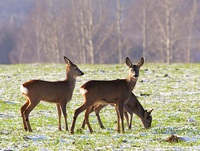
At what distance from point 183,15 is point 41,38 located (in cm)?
1871

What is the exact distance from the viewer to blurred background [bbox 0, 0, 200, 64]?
53.0 meters

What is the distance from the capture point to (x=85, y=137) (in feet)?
36.0

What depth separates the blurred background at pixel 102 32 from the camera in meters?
53.0

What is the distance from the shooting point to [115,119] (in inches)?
578

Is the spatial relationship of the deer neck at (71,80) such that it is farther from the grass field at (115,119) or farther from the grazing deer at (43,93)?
the grass field at (115,119)

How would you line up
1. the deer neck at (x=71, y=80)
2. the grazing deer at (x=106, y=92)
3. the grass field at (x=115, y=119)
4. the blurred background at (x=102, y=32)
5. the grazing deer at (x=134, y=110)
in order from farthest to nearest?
the blurred background at (x=102, y=32) < the grazing deer at (x=134, y=110) < the deer neck at (x=71, y=80) < the grazing deer at (x=106, y=92) < the grass field at (x=115, y=119)

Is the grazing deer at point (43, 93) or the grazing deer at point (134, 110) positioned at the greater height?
the grazing deer at point (43, 93)

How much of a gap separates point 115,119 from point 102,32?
49.6m

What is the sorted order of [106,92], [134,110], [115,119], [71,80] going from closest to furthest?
[106,92]
[71,80]
[134,110]
[115,119]

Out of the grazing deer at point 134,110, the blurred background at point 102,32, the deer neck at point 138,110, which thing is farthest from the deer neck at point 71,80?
the blurred background at point 102,32

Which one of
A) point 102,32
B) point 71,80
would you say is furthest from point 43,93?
point 102,32

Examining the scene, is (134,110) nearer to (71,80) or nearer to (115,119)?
(115,119)

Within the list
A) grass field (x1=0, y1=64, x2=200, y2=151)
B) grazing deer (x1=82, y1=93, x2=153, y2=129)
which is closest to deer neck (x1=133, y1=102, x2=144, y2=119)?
grazing deer (x1=82, y1=93, x2=153, y2=129)

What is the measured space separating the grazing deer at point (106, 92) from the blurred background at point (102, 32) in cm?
3597
